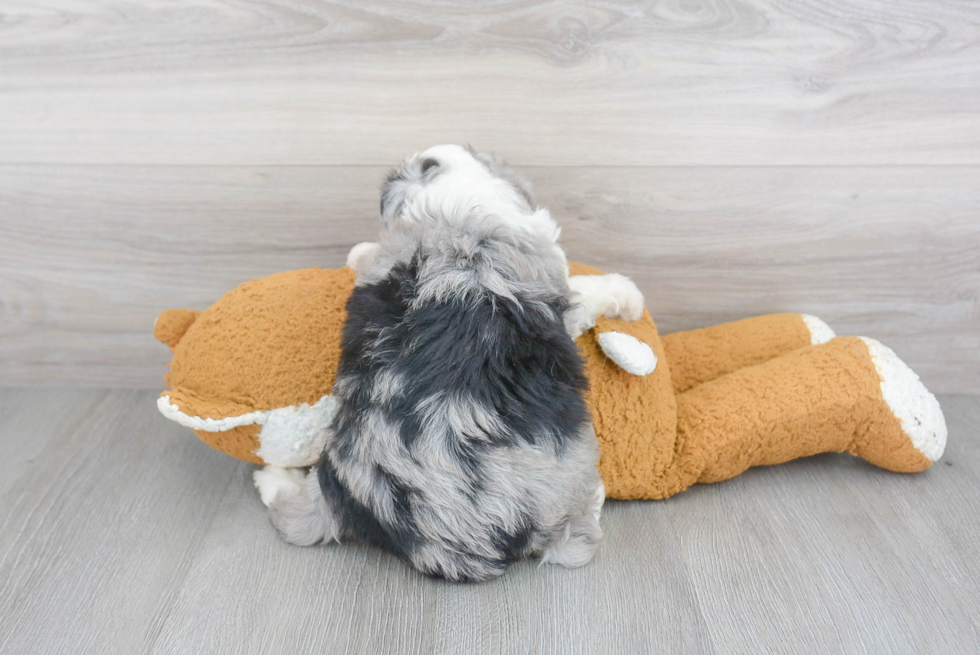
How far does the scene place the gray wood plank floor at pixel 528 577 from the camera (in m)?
1.24

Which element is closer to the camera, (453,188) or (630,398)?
(453,188)

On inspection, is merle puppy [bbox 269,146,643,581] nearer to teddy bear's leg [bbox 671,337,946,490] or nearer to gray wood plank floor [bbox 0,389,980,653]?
gray wood plank floor [bbox 0,389,980,653]

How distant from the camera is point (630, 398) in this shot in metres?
1.50

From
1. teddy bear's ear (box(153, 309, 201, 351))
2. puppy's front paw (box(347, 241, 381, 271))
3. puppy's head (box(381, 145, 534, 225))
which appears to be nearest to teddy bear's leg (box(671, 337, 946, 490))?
puppy's head (box(381, 145, 534, 225))

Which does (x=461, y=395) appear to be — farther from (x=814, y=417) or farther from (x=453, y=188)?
(x=814, y=417)

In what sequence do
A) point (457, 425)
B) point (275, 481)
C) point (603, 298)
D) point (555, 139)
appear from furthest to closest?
1. point (555, 139)
2. point (275, 481)
3. point (603, 298)
4. point (457, 425)

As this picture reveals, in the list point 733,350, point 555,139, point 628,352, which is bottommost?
point 733,350

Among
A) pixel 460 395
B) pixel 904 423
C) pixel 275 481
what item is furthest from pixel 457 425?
pixel 904 423

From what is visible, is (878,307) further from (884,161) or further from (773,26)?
(773,26)

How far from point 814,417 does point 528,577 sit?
73 cm

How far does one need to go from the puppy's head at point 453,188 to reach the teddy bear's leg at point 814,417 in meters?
0.64

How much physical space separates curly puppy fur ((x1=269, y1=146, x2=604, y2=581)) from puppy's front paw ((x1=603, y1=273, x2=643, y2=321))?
0.18m

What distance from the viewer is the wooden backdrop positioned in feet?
5.44

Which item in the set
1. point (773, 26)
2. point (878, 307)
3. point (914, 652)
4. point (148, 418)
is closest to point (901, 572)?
point (914, 652)
